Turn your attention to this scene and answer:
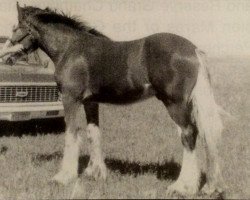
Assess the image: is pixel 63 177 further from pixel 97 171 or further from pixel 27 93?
pixel 27 93

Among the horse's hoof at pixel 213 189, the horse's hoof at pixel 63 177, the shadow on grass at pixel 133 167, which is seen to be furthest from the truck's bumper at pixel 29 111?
the horse's hoof at pixel 213 189

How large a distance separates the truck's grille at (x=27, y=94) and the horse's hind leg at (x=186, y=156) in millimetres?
4252

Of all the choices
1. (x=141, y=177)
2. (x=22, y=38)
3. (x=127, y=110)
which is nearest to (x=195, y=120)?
(x=141, y=177)

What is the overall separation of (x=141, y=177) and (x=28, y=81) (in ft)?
12.7

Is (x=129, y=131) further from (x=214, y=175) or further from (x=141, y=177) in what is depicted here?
(x=214, y=175)

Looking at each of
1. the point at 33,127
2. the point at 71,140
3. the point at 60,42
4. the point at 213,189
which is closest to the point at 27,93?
the point at 33,127

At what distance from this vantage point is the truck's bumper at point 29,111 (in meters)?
8.60

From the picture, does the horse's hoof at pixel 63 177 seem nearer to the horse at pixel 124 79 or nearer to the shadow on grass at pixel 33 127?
the horse at pixel 124 79

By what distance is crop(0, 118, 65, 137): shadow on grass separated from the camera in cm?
970

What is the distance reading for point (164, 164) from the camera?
270 inches

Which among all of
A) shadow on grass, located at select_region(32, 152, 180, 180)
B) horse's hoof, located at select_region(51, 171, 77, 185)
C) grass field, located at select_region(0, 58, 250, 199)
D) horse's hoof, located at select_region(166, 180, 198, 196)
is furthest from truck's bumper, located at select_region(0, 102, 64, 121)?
horse's hoof, located at select_region(166, 180, 198, 196)

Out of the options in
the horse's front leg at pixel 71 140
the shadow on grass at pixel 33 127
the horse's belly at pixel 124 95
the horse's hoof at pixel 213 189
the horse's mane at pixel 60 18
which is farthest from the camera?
the shadow on grass at pixel 33 127

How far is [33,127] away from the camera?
10.3m

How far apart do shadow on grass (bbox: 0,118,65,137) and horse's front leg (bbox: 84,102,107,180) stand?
3304mm
